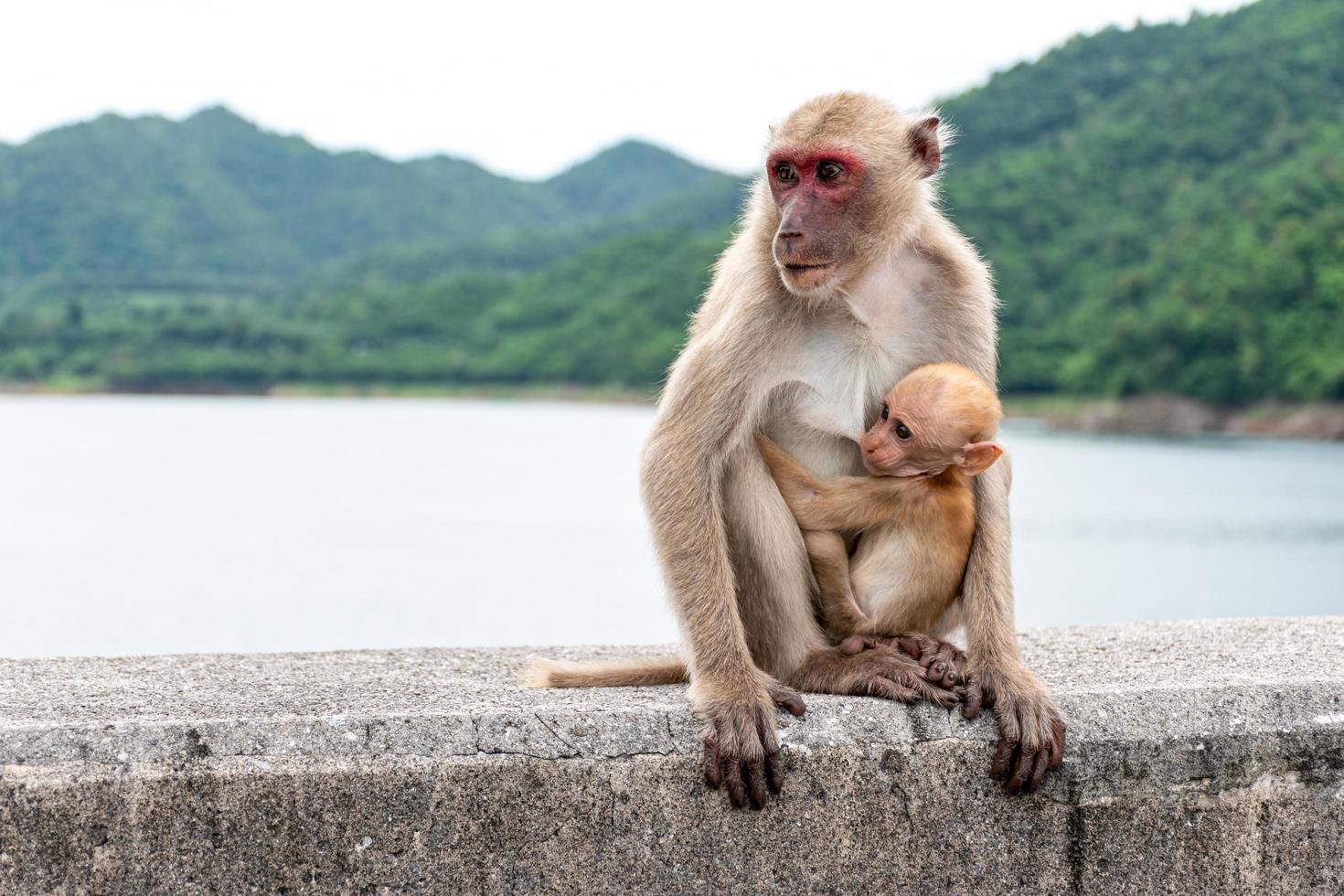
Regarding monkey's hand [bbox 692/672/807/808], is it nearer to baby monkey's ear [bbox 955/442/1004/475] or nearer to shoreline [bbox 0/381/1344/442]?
baby monkey's ear [bbox 955/442/1004/475]

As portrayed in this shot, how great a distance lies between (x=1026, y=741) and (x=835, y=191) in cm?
144

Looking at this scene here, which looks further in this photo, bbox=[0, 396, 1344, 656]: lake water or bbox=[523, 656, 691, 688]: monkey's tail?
bbox=[0, 396, 1344, 656]: lake water

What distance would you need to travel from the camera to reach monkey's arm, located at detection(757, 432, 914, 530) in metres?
3.43

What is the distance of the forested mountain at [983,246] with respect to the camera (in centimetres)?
5931

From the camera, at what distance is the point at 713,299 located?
3.78m

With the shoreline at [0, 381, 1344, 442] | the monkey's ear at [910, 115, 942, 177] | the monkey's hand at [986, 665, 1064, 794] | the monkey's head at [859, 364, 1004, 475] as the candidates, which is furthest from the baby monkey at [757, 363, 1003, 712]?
the shoreline at [0, 381, 1344, 442]

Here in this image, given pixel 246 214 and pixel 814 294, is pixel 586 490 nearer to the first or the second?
pixel 814 294

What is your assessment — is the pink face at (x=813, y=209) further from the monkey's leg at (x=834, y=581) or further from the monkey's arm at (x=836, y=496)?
the monkey's leg at (x=834, y=581)

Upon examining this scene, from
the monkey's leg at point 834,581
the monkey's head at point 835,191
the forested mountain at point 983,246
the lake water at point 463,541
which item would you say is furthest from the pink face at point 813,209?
the forested mountain at point 983,246

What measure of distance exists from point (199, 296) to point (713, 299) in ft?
391

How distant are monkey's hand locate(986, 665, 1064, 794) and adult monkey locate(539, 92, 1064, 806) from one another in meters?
0.02

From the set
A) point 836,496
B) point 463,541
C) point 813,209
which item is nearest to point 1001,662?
point 836,496

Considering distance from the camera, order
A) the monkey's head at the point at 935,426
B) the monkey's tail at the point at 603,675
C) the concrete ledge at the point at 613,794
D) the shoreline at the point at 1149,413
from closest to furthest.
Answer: the concrete ledge at the point at 613,794
the monkey's head at the point at 935,426
the monkey's tail at the point at 603,675
the shoreline at the point at 1149,413

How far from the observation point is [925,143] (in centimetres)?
373
